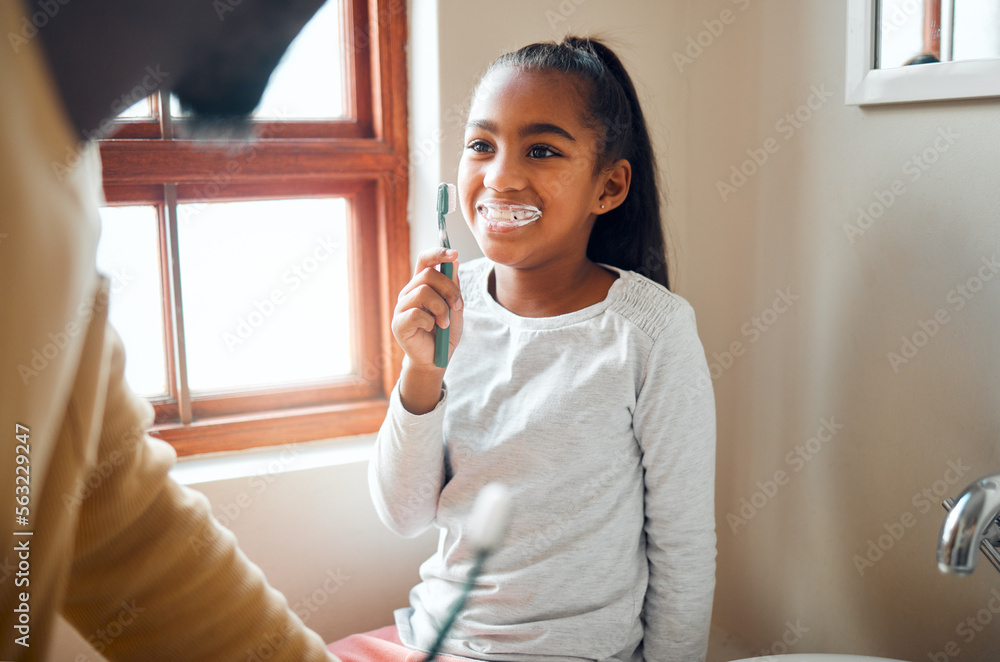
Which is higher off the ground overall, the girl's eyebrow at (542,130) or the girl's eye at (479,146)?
the girl's eyebrow at (542,130)

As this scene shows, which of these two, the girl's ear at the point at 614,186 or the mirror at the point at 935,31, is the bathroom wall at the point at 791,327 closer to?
the mirror at the point at 935,31

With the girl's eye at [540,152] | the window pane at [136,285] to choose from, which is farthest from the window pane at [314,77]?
the girl's eye at [540,152]

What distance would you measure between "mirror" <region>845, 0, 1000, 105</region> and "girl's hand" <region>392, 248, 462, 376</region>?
557 mm

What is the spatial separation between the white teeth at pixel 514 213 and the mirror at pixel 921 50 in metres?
0.43

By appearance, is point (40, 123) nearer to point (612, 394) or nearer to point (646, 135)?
point (612, 394)

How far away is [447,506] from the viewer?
3.30ft

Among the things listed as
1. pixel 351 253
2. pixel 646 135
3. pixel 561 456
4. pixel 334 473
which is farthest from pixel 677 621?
pixel 351 253

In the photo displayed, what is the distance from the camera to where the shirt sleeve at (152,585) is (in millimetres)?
444

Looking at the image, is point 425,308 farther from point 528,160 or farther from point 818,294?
point 818,294

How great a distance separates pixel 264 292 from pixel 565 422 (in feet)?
1.92

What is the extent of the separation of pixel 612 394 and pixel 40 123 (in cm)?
73

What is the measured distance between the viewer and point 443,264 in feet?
3.11

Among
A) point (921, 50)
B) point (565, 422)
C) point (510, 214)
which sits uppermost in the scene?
point (921, 50)

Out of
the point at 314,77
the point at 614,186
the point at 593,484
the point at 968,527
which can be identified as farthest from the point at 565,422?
the point at 314,77
